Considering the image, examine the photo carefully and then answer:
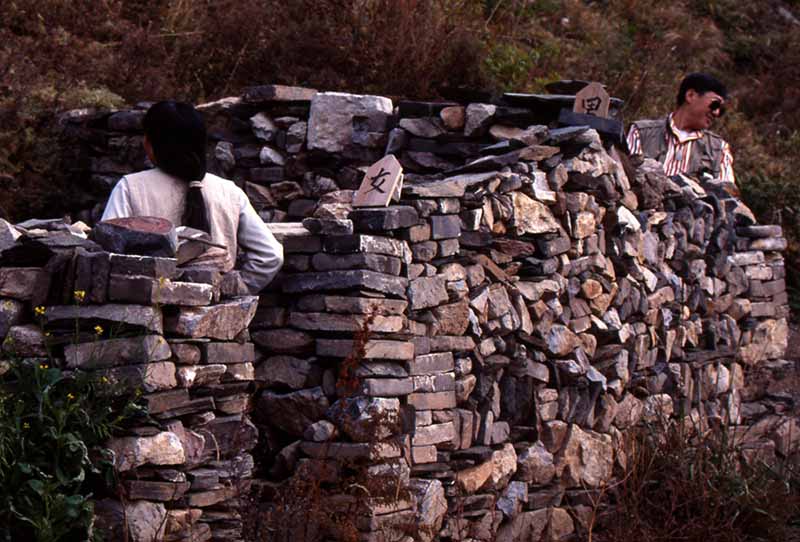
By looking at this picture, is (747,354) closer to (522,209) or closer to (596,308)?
(596,308)

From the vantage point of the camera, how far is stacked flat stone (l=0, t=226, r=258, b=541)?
14.1 ft

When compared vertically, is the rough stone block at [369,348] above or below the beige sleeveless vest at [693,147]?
below

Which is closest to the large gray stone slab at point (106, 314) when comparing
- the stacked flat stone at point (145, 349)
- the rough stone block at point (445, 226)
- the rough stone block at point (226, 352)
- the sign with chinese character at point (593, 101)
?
the stacked flat stone at point (145, 349)

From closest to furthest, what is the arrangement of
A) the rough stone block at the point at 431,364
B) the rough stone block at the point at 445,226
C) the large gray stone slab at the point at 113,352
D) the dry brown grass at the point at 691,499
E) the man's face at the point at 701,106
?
the large gray stone slab at the point at 113,352, the rough stone block at the point at 431,364, the rough stone block at the point at 445,226, the dry brown grass at the point at 691,499, the man's face at the point at 701,106

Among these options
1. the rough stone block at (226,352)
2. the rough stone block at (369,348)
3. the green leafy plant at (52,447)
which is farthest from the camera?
the rough stone block at (369,348)

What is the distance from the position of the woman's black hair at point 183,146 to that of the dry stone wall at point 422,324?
0.52 meters

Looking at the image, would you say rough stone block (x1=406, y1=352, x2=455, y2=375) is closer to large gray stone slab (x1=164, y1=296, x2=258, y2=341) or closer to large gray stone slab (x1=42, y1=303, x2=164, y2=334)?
large gray stone slab (x1=164, y1=296, x2=258, y2=341)

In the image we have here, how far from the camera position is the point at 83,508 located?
13.5ft

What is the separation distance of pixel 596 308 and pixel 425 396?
198cm

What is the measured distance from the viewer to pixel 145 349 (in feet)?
14.1

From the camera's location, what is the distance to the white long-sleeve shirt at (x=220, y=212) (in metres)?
5.29

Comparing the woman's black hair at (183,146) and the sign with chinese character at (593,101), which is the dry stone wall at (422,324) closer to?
the sign with chinese character at (593,101)

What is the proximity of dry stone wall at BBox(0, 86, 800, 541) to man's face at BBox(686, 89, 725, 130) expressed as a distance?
2.52 ft

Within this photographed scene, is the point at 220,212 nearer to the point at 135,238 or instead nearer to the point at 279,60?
the point at 135,238
